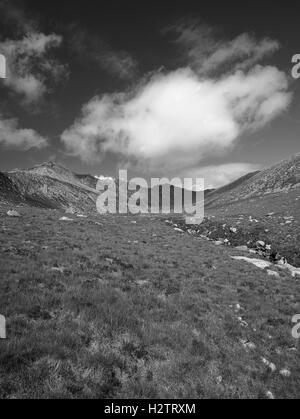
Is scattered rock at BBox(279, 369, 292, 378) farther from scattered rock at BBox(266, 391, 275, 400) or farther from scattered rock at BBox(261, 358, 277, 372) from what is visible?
scattered rock at BBox(266, 391, 275, 400)

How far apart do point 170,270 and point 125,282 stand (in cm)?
440

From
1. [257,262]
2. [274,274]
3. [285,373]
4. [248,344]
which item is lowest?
[285,373]

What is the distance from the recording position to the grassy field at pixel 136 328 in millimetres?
6551

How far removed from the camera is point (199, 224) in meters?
40.3

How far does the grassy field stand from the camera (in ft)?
21.5

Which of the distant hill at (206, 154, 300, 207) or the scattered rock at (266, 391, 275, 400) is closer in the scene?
the scattered rock at (266, 391, 275, 400)

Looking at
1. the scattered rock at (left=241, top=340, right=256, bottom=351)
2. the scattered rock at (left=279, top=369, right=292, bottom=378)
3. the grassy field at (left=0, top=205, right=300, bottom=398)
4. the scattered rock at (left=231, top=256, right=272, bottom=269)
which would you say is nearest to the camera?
the grassy field at (left=0, top=205, right=300, bottom=398)

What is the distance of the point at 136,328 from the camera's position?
9.09 m

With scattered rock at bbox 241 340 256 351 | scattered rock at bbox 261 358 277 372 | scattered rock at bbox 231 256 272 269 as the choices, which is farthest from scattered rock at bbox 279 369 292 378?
scattered rock at bbox 231 256 272 269

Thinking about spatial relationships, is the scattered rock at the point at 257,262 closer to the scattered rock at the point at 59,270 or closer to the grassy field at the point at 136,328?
the grassy field at the point at 136,328

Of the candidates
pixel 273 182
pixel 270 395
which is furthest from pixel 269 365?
pixel 273 182

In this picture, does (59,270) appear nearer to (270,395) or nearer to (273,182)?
(270,395)
